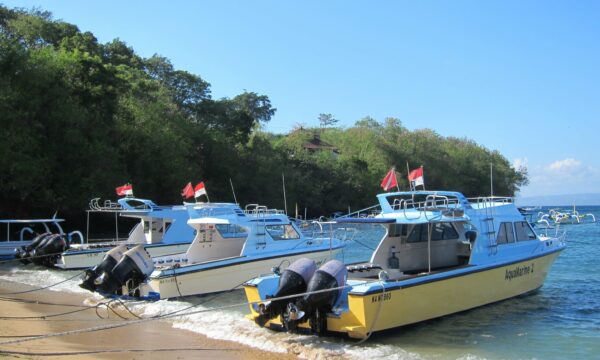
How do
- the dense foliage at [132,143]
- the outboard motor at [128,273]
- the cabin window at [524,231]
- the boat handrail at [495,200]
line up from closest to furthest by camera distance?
the outboard motor at [128,273] → the boat handrail at [495,200] → the cabin window at [524,231] → the dense foliage at [132,143]

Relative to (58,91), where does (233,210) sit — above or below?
below

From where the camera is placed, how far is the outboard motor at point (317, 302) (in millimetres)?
10336

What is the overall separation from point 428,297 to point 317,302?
9.44 ft

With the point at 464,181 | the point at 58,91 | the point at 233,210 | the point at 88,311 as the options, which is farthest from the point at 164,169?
the point at 464,181

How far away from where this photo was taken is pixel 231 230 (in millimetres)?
19297

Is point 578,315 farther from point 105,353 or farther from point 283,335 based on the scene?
point 105,353

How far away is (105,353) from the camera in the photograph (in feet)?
31.8

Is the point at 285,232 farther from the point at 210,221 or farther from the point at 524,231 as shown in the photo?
the point at 524,231

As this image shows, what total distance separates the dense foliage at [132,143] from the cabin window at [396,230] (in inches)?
946

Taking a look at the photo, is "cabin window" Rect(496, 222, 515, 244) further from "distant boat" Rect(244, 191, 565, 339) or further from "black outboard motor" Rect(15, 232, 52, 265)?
"black outboard motor" Rect(15, 232, 52, 265)

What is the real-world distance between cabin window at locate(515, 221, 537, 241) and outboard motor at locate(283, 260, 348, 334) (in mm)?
7054

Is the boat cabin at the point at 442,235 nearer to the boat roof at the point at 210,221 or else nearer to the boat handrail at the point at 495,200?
the boat handrail at the point at 495,200

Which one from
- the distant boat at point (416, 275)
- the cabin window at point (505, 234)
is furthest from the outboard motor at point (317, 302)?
the cabin window at point (505, 234)

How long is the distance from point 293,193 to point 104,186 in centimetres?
2831
